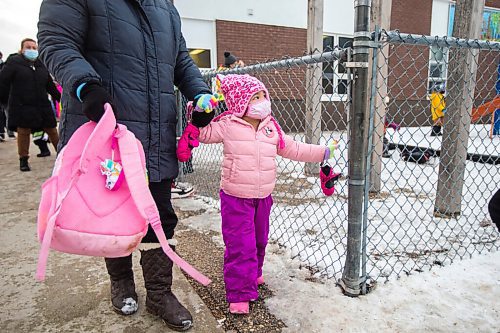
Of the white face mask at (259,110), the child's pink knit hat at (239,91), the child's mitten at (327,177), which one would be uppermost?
the child's pink knit hat at (239,91)

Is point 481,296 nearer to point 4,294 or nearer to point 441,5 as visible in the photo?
point 4,294

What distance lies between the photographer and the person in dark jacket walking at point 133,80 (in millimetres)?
1648

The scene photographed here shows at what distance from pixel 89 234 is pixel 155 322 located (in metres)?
0.82

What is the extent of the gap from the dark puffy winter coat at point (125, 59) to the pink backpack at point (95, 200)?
219 millimetres

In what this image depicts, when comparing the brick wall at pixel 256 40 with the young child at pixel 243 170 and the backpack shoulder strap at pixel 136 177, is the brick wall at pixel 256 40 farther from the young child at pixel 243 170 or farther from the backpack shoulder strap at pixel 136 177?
the backpack shoulder strap at pixel 136 177

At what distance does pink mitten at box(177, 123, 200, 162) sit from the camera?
2.05 m

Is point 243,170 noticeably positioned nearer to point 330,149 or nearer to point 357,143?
point 330,149

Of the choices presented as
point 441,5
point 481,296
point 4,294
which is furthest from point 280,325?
point 441,5

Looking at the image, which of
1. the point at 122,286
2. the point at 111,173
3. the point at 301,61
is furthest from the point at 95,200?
the point at 301,61

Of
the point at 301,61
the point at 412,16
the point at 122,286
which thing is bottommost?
the point at 122,286

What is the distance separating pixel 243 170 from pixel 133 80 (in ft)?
2.44

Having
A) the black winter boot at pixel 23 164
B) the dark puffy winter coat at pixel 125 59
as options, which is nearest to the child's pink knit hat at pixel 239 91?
the dark puffy winter coat at pixel 125 59

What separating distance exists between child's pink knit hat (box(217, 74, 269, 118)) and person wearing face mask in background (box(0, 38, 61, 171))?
4.58m

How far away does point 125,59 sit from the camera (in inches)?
71.7
